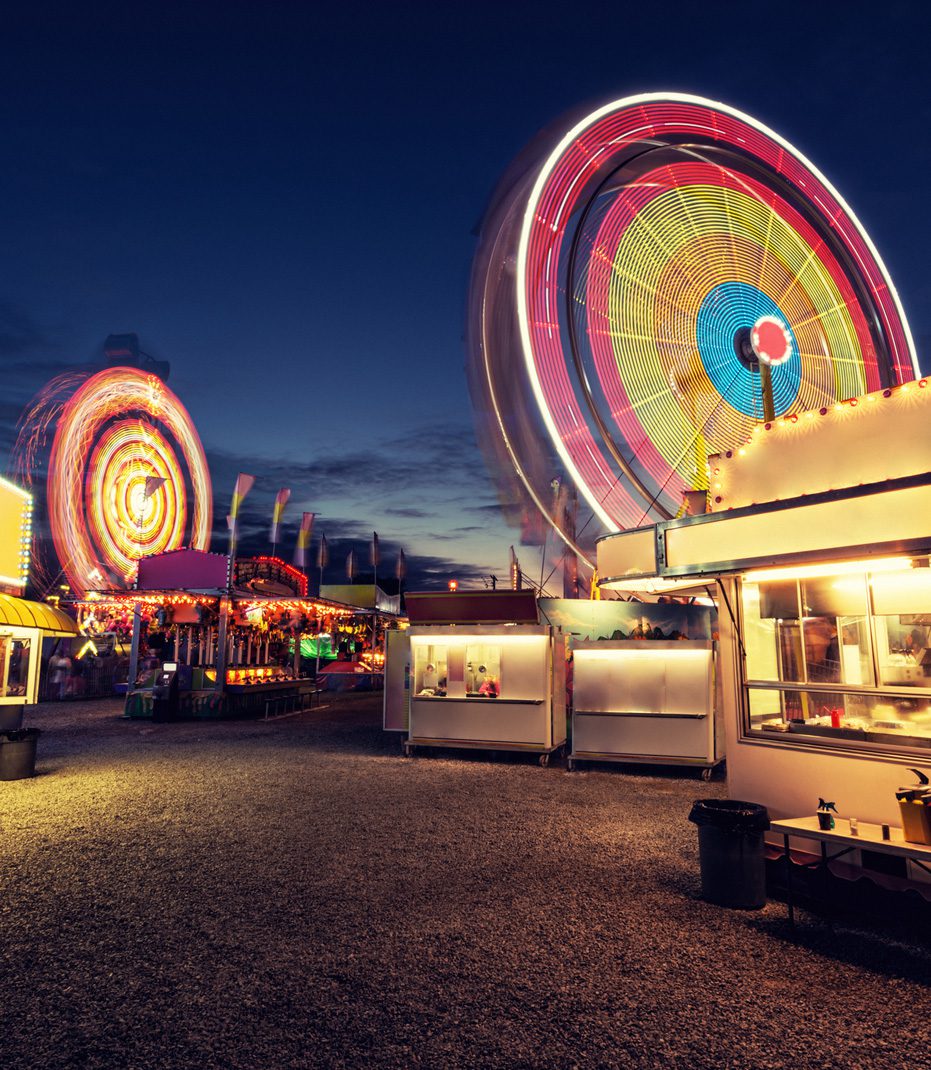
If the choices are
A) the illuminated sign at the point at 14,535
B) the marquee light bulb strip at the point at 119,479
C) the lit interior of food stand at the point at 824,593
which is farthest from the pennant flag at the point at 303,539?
the lit interior of food stand at the point at 824,593

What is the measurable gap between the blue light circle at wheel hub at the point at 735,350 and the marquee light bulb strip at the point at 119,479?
2023 cm

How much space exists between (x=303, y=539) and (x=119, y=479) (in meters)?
15.7

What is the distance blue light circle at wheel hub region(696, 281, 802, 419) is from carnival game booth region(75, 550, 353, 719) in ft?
50.9

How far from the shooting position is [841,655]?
6.72 m

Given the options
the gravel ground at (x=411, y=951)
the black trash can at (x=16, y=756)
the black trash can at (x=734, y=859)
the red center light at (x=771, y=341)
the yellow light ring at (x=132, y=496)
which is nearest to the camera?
the gravel ground at (x=411, y=951)

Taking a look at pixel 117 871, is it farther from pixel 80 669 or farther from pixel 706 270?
pixel 80 669

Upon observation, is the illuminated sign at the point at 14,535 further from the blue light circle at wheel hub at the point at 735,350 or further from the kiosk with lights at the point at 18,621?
the blue light circle at wheel hub at the point at 735,350

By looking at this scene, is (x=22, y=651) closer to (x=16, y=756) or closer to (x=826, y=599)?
(x=16, y=756)

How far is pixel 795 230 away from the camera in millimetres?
12648

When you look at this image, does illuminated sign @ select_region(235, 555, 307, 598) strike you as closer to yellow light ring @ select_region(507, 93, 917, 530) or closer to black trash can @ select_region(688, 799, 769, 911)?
yellow light ring @ select_region(507, 93, 917, 530)

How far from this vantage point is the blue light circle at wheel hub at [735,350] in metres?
11.5

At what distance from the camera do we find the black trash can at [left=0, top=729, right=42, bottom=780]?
11.0 m

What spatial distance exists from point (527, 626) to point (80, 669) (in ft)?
72.1

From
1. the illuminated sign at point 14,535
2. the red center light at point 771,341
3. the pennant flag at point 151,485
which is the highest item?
the pennant flag at point 151,485
